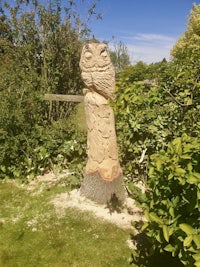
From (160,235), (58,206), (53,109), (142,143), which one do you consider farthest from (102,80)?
(53,109)

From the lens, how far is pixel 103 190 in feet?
16.3

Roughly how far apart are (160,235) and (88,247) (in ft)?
5.40

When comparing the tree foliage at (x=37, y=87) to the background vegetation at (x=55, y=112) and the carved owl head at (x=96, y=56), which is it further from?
the carved owl head at (x=96, y=56)

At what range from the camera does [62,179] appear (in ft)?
19.8

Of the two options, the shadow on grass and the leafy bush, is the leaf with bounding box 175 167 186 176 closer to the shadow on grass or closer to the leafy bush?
the leafy bush

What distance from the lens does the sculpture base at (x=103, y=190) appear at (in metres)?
4.97

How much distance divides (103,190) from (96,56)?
90.1 inches

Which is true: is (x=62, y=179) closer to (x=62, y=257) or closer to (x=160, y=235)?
(x=62, y=257)

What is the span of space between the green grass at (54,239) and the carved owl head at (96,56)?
2.50 meters

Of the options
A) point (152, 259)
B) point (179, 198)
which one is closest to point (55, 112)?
point (152, 259)

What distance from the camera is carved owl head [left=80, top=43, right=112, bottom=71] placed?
4594 millimetres

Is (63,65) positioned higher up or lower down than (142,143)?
higher up

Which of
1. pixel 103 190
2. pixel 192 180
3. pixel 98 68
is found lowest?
pixel 103 190

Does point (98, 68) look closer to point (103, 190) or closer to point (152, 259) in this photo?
point (103, 190)
